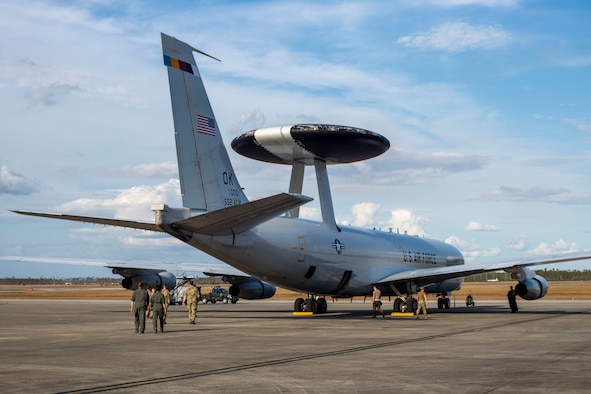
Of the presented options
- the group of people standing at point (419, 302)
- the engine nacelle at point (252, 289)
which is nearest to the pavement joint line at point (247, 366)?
the group of people standing at point (419, 302)

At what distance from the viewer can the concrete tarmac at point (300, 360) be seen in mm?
10875

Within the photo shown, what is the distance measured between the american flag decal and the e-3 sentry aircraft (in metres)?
0.04

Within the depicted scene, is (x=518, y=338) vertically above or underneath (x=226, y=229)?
underneath

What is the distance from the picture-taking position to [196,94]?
26344 mm

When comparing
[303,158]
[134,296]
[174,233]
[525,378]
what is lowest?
[525,378]

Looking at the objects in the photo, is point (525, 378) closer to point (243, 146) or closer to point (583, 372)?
point (583, 372)

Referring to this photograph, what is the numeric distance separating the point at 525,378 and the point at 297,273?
779 inches

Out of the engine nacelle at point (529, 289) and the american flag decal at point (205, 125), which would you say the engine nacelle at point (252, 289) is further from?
the american flag decal at point (205, 125)

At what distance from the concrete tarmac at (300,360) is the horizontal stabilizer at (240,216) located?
12.1 ft

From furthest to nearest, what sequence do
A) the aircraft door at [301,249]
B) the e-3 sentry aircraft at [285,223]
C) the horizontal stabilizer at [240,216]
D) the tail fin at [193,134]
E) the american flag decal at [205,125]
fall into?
the aircraft door at [301,249] → the american flag decal at [205,125] → the tail fin at [193,134] → the e-3 sentry aircraft at [285,223] → the horizontal stabilizer at [240,216]

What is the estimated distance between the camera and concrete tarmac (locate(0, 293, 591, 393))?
10875mm

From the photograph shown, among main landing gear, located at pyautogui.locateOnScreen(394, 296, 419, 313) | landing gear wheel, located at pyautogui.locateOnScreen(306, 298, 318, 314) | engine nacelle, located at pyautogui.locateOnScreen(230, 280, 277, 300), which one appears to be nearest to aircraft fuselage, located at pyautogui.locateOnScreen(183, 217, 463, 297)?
landing gear wheel, located at pyautogui.locateOnScreen(306, 298, 318, 314)

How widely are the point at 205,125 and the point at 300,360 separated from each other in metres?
14.1

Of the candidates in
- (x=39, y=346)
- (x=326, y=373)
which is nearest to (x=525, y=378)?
(x=326, y=373)
